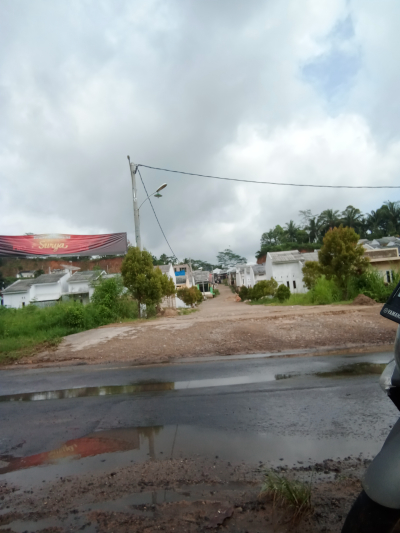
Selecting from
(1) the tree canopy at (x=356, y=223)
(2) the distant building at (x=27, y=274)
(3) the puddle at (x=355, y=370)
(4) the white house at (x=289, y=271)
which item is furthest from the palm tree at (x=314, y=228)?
(3) the puddle at (x=355, y=370)

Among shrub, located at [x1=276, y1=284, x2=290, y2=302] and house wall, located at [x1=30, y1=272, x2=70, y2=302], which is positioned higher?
house wall, located at [x1=30, y1=272, x2=70, y2=302]

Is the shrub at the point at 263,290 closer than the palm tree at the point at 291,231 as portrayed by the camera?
Yes

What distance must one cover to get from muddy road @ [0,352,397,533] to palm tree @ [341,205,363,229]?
76.0 m

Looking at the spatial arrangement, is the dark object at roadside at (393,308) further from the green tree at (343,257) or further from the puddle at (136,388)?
the green tree at (343,257)

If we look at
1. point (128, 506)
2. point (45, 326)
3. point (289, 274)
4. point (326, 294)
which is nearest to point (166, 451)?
point (128, 506)

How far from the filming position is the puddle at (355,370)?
7.56 m

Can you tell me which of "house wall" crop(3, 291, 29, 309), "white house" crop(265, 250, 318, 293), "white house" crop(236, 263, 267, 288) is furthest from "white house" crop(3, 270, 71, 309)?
"white house" crop(236, 263, 267, 288)

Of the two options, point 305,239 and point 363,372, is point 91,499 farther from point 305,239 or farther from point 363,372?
point 305,239

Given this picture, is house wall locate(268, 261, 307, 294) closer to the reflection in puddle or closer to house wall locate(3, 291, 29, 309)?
house wall locate(3, 291, 29, 309)

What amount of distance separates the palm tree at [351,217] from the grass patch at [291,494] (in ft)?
266

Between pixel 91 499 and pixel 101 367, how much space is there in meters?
7.30

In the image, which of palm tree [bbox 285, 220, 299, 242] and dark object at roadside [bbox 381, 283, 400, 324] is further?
palm tree [bbox 285, 220, 299, 242]

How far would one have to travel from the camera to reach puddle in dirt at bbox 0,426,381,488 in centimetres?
430

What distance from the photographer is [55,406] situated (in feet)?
22.7
